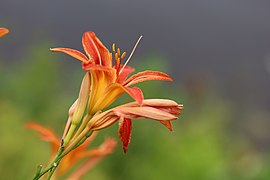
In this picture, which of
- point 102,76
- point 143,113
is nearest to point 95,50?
point 102,76

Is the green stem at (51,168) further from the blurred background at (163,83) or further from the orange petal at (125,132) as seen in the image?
the blurred background at (163,83)

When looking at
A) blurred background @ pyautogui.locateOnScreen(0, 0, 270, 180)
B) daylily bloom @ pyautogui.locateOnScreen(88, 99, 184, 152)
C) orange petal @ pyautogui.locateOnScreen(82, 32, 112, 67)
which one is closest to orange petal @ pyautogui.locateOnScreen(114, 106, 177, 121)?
daylily bloom @ pyautogui.locateOnScreen(88, 99, 184, 152)

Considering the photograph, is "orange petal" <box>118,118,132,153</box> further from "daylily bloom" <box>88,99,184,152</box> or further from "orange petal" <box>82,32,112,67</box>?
"orange petal" <box>82,32,112,67</box>

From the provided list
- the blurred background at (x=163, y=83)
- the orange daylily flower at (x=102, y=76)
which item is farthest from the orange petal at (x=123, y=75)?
the blurred background at (x=163, y=83)

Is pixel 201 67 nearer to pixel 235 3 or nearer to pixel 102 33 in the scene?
pixel 102 33

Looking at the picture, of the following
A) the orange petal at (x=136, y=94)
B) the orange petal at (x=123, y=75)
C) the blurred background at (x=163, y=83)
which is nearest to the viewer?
the orange petal at (x=136, y=94)

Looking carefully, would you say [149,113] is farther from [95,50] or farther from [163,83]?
[163,83]
